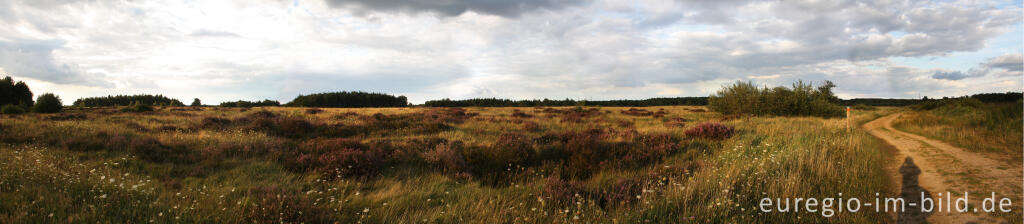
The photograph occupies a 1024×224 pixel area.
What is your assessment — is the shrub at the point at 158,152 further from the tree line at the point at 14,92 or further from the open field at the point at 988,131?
the tree line at the point at 14,92

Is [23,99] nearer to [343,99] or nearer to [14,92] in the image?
[14,92]

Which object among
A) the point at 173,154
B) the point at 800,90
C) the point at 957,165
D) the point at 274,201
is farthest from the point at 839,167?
the point at 800,90

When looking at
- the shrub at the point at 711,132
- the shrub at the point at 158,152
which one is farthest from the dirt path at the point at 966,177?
the shrub at the point at 158,152

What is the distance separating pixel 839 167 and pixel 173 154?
15.0 metres

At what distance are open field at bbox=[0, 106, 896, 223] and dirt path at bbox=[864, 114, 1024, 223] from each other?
2.25ft

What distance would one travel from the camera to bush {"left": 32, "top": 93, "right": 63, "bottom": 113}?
86.9 ft

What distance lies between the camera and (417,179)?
7.43 metres

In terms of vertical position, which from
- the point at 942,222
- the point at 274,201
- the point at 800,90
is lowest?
the point at 942,222

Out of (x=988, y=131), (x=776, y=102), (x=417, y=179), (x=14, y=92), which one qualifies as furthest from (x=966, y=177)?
(x=14, y=92)

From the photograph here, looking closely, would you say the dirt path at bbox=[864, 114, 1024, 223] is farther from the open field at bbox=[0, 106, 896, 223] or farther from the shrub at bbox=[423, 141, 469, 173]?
the shrub at bbox=[423, 141, 469, 173]

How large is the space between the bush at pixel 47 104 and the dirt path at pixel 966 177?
142 feet

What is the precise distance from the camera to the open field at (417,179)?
5.08 metres

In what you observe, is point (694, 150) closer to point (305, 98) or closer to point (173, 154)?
point (173, 154)

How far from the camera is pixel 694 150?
35.0ft
